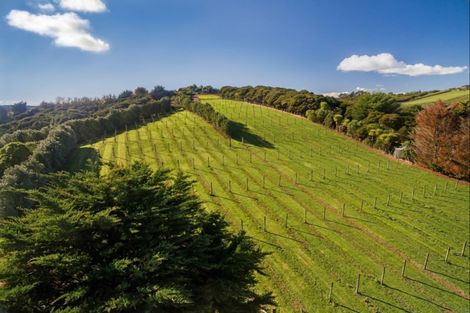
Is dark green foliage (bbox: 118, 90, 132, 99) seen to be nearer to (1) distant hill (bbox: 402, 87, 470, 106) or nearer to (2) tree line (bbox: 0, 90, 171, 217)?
(2) tree line (bbox: 0, 90, 171, 217)

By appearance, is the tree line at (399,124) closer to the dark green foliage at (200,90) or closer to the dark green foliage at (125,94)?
the dark green foliage at (200,90)

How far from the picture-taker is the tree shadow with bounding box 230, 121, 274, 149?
41594 mm

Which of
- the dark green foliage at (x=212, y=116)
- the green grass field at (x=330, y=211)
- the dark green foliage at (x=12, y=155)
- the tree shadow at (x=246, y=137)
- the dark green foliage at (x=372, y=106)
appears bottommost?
the green grass field at (x=330, y=211)

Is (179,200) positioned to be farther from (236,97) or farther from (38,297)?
(236,97)

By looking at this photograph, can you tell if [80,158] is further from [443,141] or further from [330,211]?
[443,141]

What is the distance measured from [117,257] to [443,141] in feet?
127

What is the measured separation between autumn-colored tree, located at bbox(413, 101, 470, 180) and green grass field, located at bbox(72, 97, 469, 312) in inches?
85.0

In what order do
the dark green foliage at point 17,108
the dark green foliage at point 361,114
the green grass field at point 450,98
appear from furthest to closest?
the dark green foliage at point 17,108 → the green grass field at point 450,98 → the dark green foliage at point 361,114

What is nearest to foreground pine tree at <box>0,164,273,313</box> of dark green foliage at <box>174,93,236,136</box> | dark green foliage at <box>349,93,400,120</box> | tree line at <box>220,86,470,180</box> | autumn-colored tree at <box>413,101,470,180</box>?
Answer: autumn-colored tree at <box>413,101,470,180</box>

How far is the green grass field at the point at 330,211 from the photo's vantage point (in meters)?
14.4

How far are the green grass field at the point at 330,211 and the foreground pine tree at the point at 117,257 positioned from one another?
4220 mm

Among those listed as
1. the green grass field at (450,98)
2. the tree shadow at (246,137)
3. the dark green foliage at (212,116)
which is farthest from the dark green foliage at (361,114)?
the green grass field at (450,98)

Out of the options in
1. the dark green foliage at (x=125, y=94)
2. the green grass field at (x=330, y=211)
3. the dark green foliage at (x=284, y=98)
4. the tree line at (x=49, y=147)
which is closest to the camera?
the green grass field at (x=330, y=211)

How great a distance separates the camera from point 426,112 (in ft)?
118
